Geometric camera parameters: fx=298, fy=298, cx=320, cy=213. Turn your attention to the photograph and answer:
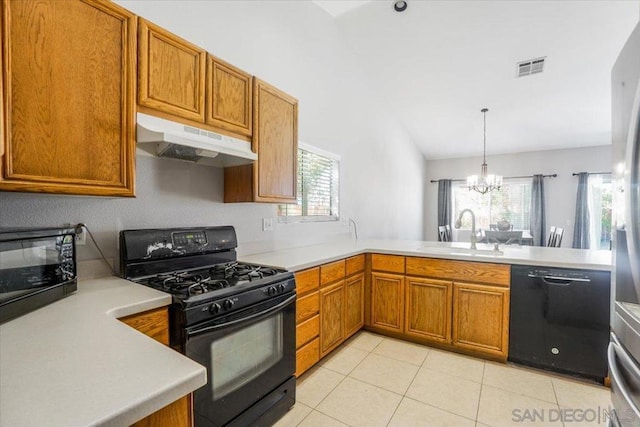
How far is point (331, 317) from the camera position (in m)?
2.41

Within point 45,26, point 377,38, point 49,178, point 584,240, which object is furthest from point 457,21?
point 584,240

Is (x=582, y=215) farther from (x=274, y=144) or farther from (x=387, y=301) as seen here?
(x=274, y=144)

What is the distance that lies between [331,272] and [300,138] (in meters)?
1.41

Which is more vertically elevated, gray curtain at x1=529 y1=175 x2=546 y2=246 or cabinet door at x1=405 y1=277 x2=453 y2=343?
gray curtain at x1=529 y1=175 x2=546 y2=246

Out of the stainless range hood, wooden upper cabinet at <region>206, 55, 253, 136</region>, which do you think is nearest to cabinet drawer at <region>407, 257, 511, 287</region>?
the stainless range hood

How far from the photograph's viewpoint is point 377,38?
3.80 m

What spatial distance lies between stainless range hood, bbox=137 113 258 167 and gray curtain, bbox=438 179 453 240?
639cm

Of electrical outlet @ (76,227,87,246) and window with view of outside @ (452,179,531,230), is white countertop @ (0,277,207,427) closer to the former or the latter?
electrical outlet @ (76,227,87,246)

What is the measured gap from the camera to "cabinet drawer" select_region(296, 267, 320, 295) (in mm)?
2051

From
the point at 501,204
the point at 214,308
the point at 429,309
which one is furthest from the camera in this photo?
the point at 501,204

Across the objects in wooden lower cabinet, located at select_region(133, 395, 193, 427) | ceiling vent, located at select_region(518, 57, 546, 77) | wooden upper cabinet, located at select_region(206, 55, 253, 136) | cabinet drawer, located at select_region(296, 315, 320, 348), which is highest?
ceiling vent, located at select_region(518, 57, 546, 77)

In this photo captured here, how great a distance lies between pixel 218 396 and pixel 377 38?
4098 mm

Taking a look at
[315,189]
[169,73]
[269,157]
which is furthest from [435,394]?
[169,73]

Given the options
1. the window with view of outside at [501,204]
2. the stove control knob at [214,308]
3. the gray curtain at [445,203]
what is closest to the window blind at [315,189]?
the stove control knob at [214,308]
